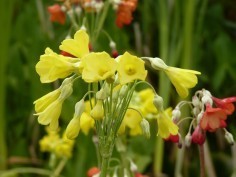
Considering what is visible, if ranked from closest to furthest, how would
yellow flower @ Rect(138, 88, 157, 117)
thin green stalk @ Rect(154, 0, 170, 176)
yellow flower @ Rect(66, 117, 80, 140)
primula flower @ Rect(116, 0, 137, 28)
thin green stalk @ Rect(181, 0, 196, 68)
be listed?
yellow flower @ Rect(66, 117, 80, 140) < yellow flower @ Rect(138, 88, 157, 117) < primula flower @ Rect(116, 0, 137, 28) < thin green stalk @ Rect(154, 0, 170, 176) < thin green stalk @ Rect(181, 0, 196, 68)

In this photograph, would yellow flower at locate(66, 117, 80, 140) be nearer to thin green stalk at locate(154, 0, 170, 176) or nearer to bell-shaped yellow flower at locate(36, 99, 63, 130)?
bell-shaped yellow flower at locate(36, 99, 63, 130)

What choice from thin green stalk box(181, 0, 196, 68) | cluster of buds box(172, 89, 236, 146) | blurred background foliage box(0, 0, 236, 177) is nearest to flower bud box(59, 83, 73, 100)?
cluster of buds box(172, 89, 236, 146)

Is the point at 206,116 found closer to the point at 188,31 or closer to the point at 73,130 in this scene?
the point at 73,130

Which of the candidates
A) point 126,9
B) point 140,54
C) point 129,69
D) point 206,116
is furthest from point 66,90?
point 140,54

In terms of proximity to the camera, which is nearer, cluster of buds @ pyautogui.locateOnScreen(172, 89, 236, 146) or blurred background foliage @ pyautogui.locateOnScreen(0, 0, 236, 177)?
cluster of buds @ pyautogui.locateOnScreen(172, 89, 236, 146)

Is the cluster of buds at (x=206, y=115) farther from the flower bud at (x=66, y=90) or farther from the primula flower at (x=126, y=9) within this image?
the primula flower at (x=126, y=9)
